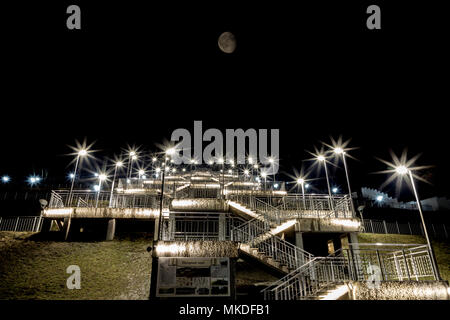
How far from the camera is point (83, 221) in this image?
18.9m

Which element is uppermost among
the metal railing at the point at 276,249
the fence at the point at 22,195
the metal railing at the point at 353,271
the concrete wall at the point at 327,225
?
the fence at the point at 22,195

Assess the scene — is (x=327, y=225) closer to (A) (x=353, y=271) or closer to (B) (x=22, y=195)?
(A) (x=353, y=271)

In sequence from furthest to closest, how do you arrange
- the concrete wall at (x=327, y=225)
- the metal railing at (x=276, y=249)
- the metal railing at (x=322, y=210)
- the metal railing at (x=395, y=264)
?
1. the metal railing at (x=322, y=210)
2. the concrete wall at (x=327, y=225)
3. the metal railing at (x=276, y=249)
4. the metal railing at (x=395, y=264)

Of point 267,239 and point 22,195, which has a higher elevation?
point 22,195

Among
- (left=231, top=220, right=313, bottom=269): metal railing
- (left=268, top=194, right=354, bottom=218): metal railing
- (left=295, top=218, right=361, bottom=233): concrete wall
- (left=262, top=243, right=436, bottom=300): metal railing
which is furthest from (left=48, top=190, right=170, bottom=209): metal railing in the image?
(left=262, top=243, right=436, bottom=300): metal railing

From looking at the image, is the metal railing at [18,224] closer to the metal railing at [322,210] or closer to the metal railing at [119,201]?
the metal railing at [119,201]

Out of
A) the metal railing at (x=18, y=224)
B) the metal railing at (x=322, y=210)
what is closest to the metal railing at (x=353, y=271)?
the metal railing at (x=322, y=210)

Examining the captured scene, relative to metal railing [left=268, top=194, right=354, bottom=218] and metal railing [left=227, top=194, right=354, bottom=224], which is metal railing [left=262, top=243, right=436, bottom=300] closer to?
metal railing [left=227, top=194, right=354, bottom=224]

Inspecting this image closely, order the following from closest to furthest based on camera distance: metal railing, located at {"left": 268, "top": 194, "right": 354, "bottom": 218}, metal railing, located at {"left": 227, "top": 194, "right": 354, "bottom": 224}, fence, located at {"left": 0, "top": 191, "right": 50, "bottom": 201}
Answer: metal railing, located at {"left": 227, "top": 194, "right": 354, "bottom": 224} → metal railing, located at {"left": 268, "top": 194, "right": 354, "bottom": 218} → fence, located at {"left": 0, "top": 191, "right": 50, "bottom": 201}

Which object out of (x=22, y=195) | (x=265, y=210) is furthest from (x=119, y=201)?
(x=22, y=195)
